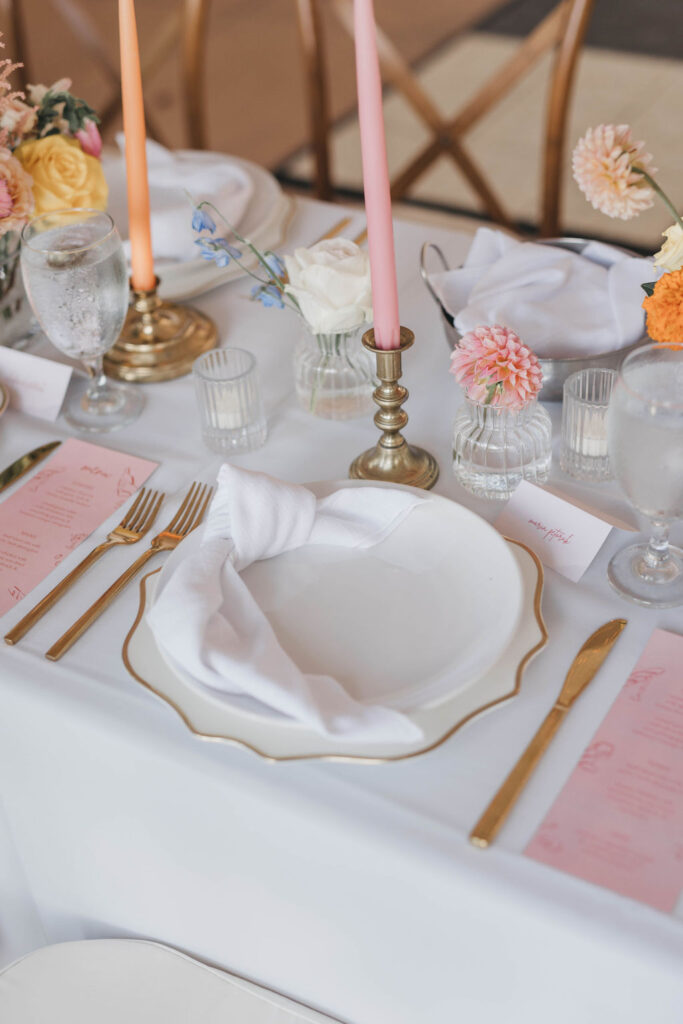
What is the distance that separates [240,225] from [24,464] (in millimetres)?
490

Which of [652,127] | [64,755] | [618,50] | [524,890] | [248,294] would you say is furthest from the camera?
[618,50]

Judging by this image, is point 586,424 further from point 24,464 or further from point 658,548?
point 24,464

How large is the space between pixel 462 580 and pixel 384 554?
3.0 inches

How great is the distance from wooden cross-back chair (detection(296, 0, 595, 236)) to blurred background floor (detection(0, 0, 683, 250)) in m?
0.99

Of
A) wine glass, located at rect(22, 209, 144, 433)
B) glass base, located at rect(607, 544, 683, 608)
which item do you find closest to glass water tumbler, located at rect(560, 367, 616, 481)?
glass base, located at rect(607, 544, 683, 608)

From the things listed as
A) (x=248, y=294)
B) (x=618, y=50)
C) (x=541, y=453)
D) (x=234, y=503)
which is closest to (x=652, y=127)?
(x=618, y=50)

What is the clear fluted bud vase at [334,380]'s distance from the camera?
1.09 meters

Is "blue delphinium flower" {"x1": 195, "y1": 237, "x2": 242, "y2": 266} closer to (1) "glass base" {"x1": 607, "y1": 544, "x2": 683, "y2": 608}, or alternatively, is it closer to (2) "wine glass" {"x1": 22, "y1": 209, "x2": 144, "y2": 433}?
(2) "wine glass" {"x1": 22, "y1": 209, "x2": 144, "y2": 433}

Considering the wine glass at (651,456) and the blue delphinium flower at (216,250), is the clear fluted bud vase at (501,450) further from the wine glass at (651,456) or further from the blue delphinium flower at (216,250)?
the blue delphinium flower at (216,250)

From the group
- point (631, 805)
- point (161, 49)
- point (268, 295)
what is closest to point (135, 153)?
point (268, 295)

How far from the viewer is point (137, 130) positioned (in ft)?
3.53

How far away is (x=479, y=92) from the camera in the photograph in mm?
2021

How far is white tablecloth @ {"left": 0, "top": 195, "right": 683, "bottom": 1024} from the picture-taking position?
670 millimetres

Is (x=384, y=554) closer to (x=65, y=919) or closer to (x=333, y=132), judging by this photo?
(x=65, y=919)
